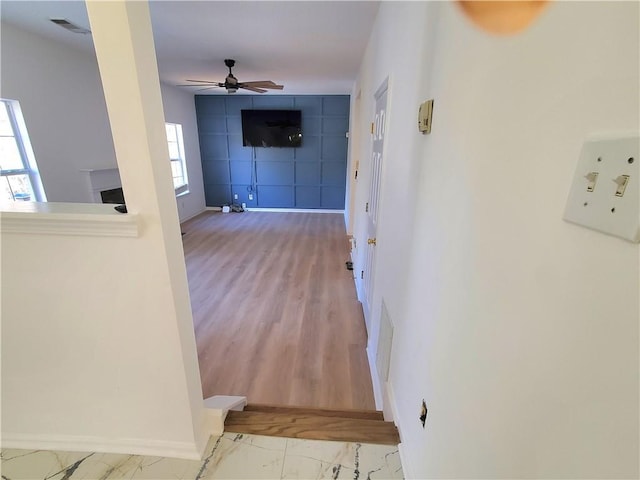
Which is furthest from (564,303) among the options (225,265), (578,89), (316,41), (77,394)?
(225,265)

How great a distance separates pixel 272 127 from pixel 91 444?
6371 millimetres

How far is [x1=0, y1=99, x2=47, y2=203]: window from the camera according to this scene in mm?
3002

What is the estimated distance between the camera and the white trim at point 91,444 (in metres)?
1.28

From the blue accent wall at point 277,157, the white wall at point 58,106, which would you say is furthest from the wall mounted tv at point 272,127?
the white wall at point 58,106

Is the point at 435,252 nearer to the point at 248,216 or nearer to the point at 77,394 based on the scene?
the point at 77,394

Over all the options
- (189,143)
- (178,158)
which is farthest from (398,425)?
(189,143)

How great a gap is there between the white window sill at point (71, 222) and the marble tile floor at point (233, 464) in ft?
3.37

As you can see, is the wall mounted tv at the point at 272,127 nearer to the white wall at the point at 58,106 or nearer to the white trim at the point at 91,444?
the white wall at the point at 58,106

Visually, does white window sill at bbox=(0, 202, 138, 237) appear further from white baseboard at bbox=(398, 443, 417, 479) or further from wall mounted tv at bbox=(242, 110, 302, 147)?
wall mounted tv at bbox=(242, 110, 302, 147)

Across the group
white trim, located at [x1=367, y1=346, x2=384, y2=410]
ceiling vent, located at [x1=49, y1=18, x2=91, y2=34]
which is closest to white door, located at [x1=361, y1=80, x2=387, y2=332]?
white trim, located at [x1=367, y1=346, x2=384, y2=410]

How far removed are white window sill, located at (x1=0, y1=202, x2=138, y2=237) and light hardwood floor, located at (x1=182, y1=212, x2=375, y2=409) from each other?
5.26 ft

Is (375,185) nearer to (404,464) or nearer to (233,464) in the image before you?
(404,464)

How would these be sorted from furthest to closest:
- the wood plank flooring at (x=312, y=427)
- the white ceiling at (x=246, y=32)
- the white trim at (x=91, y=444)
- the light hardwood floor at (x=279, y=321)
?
the white ceiling at (x=246, y=32), the light hardwood floor at (x=279, y=321), the wood plank flooring at (x=312, y=427), the white trim at (x=91, y=444)

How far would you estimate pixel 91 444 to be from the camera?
128 centimetres
